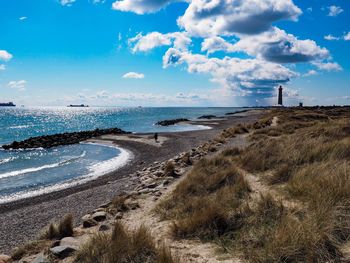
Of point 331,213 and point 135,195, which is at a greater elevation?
point 331,213

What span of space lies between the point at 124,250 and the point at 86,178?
15578 millimetres

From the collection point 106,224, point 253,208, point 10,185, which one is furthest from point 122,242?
point 10,185

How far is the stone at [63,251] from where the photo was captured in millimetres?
6014

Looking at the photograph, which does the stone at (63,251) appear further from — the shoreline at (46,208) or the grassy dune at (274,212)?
the shoreline at (46,208)

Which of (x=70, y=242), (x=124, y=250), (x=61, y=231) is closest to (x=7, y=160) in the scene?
(x=61, y=231)

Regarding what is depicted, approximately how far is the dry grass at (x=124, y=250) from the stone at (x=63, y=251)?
0.47m

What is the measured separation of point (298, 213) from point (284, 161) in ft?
17.5

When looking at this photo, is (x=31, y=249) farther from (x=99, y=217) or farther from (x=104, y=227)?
(x=99, y=217)

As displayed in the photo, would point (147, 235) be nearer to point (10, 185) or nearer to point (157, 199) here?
point (157, 199)

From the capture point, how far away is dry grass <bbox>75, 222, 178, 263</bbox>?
5.11 metres

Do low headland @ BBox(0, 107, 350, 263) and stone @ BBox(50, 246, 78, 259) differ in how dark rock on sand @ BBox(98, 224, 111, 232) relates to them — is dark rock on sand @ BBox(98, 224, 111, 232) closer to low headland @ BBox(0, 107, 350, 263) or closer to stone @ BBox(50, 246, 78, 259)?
low headland @ BBox(0, 107, 350, 263)

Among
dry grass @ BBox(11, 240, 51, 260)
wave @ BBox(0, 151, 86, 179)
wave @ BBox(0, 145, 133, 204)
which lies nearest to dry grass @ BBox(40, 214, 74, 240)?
dry grass @ BBox(11, 240, 51, 260)

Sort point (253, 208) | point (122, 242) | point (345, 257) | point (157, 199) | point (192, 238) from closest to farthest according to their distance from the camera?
A: point (345, 257) < point (122, 242) < point (192, 238) < point (253, 208) < point (157, 199)

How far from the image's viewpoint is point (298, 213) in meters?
6.22
